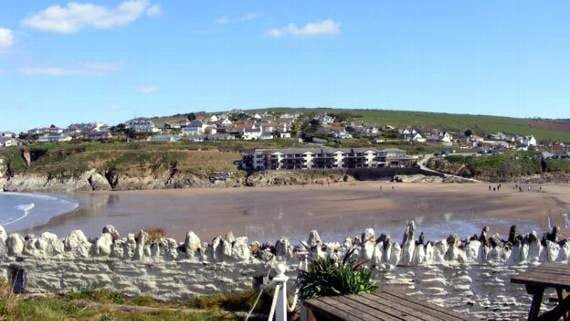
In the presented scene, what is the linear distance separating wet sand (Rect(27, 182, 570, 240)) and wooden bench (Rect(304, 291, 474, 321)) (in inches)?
972

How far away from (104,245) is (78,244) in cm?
58

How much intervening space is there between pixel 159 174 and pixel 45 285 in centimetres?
7727

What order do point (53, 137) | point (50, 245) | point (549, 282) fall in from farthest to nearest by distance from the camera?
point (53, 137) → point (50, 245) → point (549, 282)

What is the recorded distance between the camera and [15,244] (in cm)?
1309

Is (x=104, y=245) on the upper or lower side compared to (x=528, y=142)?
lower

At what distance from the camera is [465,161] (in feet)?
298

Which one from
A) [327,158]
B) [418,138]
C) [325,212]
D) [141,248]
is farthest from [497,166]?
[141,248]

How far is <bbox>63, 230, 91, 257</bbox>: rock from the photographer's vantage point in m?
13.0

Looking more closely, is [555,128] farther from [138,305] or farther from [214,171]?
[138,305]

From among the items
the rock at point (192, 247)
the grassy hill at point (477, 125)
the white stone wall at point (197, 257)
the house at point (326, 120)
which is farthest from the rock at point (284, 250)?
the grassy hill at point (477, 125)

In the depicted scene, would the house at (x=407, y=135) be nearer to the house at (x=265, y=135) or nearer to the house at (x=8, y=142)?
the house at (x=265, y=135)

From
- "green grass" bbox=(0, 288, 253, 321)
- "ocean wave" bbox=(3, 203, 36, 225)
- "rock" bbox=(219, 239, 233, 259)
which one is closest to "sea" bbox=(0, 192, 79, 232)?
"ocean wave" bbox=(3, 203, 36, 225)

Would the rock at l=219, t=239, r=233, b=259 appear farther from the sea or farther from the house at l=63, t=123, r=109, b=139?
the house at l=63, t=123, r=109, b=139

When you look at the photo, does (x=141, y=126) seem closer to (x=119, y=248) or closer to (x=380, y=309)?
(x=119, y=248)
